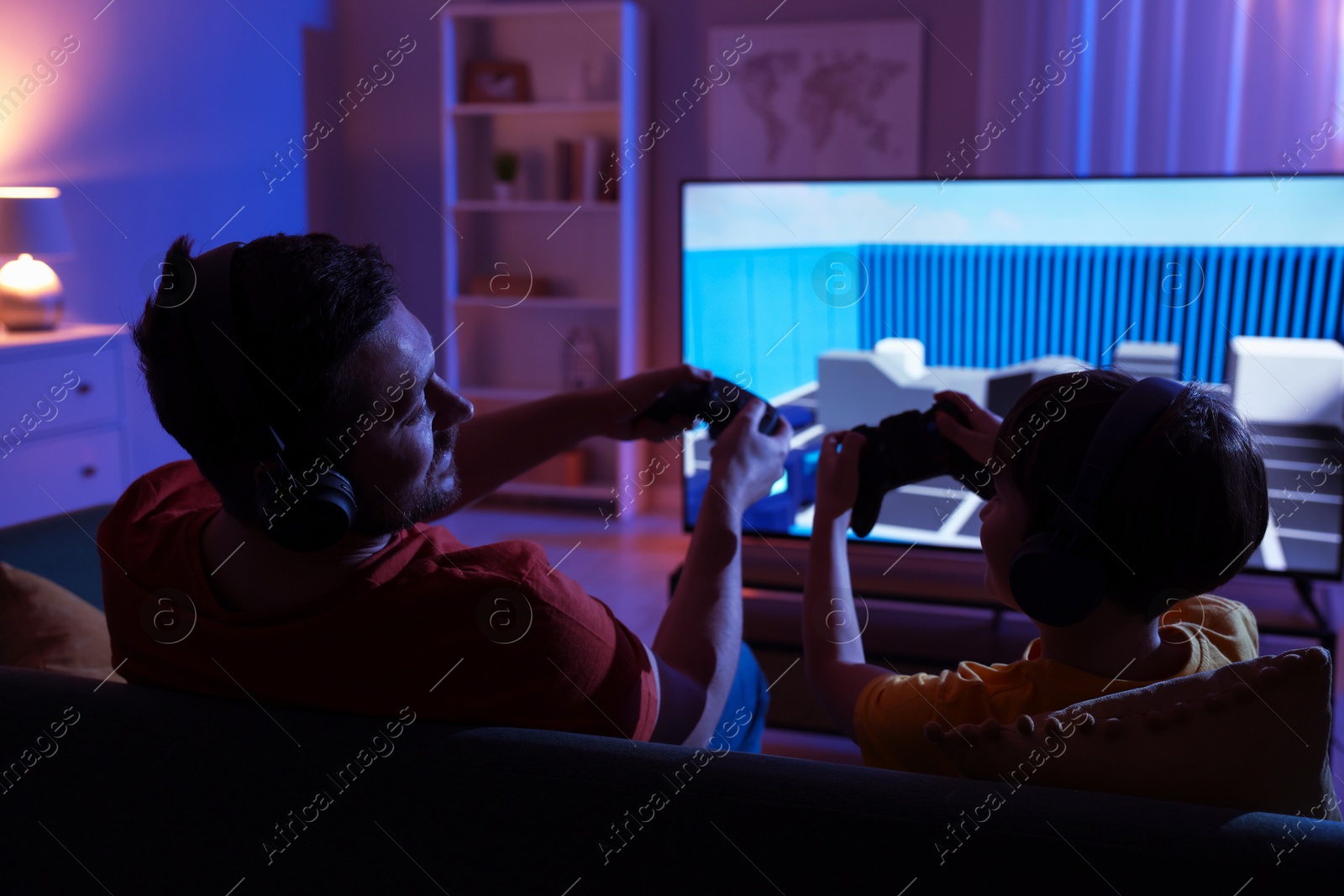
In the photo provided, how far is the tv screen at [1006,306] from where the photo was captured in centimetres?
238

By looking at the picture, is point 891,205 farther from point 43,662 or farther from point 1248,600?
point 43,662

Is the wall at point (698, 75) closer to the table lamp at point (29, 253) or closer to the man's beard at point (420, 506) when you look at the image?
the table lamp at point (29, 253)

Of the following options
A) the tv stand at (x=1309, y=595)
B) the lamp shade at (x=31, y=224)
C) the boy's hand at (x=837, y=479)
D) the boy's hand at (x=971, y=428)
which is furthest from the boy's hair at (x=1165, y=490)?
the lamp shade at (x=31, y=224)

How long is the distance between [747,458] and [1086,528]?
0.55 meters

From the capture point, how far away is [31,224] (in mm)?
2891

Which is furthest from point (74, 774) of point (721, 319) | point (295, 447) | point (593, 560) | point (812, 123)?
point (812, 123)

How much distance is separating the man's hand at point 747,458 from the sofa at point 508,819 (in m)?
0.52

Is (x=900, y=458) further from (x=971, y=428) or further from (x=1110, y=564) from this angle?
(x=1110, y=564)

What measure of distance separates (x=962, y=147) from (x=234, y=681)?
10.8 feet

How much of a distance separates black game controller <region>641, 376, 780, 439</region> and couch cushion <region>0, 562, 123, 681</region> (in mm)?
779

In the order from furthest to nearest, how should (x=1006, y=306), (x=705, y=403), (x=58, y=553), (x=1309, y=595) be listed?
(x=1006, y=306), (x=1309, y=595), (x=58, y=553), (x=705, y=403)

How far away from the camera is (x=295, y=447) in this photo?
2.94ft

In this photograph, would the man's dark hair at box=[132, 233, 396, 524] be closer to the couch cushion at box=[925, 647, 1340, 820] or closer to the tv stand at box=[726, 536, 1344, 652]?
the couch cushion at box=[925, 647, 1340, 820]

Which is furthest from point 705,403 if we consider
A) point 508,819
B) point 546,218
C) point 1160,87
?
point 546,218
